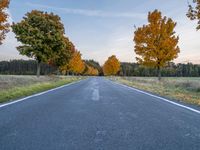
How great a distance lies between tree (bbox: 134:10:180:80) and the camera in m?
28.2

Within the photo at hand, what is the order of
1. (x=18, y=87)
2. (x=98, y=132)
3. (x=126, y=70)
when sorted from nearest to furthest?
1. (x=98, y=132)
2. (x=18, y=87)
3. (x=126, y=70)

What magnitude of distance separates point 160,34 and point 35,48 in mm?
15530

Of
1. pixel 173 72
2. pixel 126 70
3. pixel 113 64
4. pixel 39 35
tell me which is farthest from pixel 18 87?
pixel 126 70

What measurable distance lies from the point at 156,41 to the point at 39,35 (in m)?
14.7

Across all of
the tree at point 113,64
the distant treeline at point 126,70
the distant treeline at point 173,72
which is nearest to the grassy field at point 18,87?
the tree at point 113,64

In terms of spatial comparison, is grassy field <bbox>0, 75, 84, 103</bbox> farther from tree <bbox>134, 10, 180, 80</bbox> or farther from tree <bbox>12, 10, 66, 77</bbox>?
tree <bbox>134, 10, 180, 80</bbox>

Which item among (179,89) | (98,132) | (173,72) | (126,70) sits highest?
(126,70)

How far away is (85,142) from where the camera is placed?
3.99 meters

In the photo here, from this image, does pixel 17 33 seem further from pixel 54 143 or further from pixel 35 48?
pixel 54 143

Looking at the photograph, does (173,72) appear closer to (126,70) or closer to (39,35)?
(126,70)

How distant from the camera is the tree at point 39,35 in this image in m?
31.9

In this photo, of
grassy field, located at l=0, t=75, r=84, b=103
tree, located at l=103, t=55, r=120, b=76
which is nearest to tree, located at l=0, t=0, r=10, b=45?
grassy field, located at l=0, t=75, r=84, b=103

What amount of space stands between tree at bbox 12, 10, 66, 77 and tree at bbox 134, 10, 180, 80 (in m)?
11.3

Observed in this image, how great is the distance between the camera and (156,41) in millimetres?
28969
